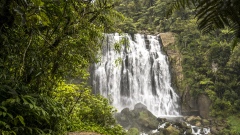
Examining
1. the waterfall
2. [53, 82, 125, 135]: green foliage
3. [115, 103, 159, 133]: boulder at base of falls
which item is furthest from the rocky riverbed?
[53, 82, 125, 135]: green foliage

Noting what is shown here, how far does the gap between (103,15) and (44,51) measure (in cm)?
142

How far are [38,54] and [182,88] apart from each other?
2004cm

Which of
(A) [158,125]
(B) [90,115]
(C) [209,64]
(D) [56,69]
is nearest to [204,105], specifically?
(C) [209,64]

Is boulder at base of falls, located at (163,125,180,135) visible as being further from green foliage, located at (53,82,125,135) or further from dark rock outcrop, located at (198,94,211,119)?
green foliage, located at (53,82,125,135)

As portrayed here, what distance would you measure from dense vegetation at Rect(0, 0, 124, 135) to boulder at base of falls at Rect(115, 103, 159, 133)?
12.6 m

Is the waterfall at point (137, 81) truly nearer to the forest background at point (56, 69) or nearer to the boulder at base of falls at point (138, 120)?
the forest background at point (56, 69)

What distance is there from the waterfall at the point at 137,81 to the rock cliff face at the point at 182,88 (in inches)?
25.8

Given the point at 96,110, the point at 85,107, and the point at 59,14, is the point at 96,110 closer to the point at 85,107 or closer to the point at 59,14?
the point at 85,107

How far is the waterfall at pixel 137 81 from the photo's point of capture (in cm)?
2067

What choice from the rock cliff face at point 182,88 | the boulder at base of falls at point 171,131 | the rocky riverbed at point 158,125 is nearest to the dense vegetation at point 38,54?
the boulder at base of falls at point 171,131

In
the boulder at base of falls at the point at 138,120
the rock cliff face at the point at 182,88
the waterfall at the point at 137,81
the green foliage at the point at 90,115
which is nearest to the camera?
the green foliage at the point at 90,115

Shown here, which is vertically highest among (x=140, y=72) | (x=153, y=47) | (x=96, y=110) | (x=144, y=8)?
(x=144, y=8)

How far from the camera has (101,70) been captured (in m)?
21.1

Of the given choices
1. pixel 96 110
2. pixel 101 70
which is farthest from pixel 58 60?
pixel 101 70
